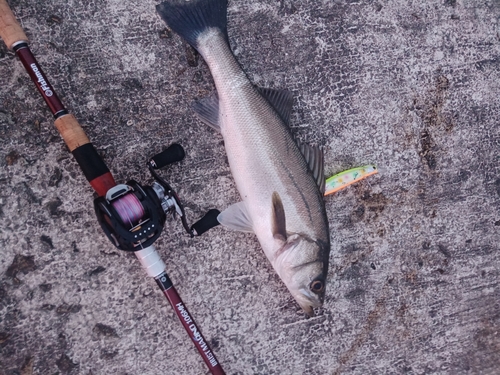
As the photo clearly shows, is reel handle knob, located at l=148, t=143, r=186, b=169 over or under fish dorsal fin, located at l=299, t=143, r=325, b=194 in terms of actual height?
over

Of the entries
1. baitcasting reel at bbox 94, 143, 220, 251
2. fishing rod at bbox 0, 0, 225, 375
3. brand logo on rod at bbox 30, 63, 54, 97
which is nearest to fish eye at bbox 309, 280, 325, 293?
fishing rod at bbox 0, 0, 225, 375

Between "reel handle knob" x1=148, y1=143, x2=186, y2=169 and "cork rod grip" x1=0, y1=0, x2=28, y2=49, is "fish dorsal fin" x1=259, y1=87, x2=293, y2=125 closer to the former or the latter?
"reel handle knob" x1=148, y1=143, x2=186, y2=169

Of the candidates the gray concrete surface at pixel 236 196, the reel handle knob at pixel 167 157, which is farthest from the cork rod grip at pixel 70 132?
the reel handle knob at pixel 167 157

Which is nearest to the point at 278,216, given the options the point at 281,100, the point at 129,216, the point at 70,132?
the point at 281,100

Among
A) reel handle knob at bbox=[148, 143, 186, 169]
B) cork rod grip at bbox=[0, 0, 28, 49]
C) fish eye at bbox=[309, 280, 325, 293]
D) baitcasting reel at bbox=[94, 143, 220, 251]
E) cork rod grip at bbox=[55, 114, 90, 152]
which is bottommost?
fish eye at bbox=[309, 280, 325, 293]

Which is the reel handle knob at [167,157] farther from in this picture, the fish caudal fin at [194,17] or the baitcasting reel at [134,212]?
the fish caudal fin at [194,17]

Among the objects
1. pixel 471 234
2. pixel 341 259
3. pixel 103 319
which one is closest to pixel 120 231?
pixel 103 319

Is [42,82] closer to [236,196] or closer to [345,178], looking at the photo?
[236,196]
